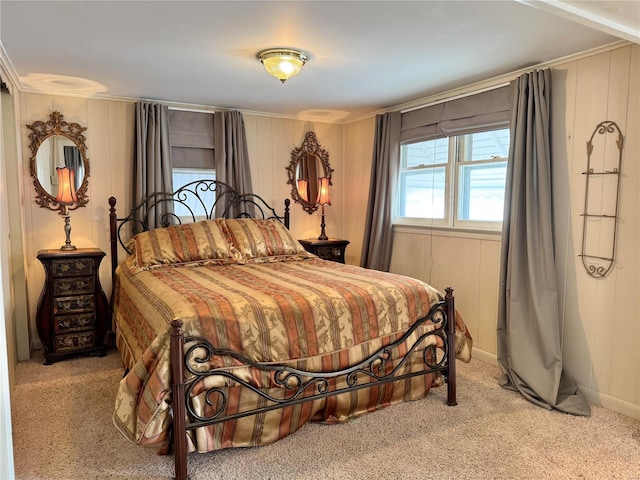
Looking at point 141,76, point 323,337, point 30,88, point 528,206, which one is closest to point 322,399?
point 323,337

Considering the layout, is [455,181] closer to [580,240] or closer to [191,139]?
[580,240]

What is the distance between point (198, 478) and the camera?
6.93 ft

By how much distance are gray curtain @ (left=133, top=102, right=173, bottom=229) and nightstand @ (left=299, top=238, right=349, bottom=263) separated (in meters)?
1.40

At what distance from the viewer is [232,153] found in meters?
4.40

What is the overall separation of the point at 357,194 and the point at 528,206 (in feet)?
7.29

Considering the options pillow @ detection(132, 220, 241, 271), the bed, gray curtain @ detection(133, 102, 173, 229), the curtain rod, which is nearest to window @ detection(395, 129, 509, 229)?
the curtain rod

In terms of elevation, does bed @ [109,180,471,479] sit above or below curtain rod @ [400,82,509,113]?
below

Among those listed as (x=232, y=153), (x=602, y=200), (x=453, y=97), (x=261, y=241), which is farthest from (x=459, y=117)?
(x=232, y=153)

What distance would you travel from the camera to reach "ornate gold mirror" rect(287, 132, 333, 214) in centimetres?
488

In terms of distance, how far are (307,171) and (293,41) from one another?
2.36 meters

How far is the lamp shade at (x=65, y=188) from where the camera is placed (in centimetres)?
360

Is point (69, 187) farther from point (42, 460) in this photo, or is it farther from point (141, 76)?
point (42, 460)

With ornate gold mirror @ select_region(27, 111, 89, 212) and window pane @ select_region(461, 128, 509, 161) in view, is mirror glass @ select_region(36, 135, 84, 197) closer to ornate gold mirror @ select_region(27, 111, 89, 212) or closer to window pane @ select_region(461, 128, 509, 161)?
ornate gold mirror @ select_region(27, 111, 89, 212)

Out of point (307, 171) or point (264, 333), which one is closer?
point (264, 333)
